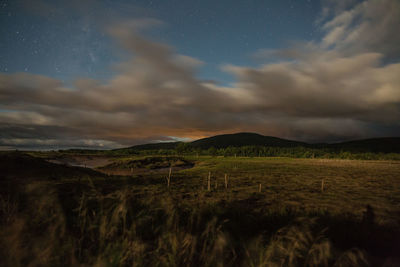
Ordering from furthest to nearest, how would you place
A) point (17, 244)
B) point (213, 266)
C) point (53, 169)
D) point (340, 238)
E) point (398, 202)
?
point (53, 169)
point (398, 202)
point (340, 238)
point (213, 266)
point (17, 244)

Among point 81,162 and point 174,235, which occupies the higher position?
Answer: point 174,235

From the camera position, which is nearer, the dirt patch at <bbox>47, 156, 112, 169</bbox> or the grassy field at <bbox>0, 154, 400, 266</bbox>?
the grassy field at <bbox>0, 154, 400, 266</bbox>

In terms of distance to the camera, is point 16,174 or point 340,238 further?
point 16,174

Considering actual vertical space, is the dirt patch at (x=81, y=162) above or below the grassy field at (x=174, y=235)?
below

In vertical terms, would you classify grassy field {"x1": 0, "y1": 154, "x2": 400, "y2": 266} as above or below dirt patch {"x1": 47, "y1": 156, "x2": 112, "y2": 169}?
above

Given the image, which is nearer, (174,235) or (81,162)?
(174,235)

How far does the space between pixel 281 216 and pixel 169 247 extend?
1068 centimetres

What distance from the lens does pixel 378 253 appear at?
8672 mm

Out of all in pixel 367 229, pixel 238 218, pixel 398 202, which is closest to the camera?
pixel 367 229

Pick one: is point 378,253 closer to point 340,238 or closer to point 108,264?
point 340,238

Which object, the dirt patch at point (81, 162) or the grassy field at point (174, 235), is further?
the dirt patch at point (81, 162)

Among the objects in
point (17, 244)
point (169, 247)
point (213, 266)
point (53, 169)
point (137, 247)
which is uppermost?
point (17, 244)

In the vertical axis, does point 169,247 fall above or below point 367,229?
above

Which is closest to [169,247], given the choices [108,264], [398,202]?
[108,264]
